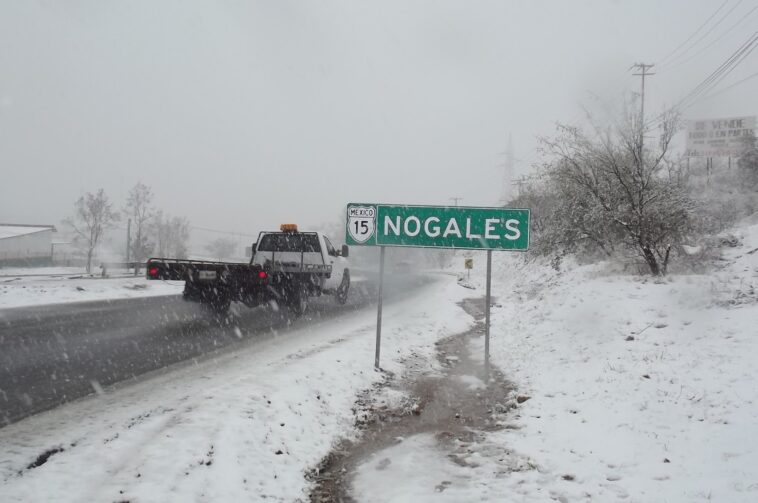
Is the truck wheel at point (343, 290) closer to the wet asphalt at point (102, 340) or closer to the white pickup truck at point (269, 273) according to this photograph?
the white pickup truck at point (269, 273)

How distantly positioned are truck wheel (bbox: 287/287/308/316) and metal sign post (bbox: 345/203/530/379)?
5699mm

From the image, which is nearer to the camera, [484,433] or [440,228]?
[484,433]

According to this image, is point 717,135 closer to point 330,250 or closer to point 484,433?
point 330,250

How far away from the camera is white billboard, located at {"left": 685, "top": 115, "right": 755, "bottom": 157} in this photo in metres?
44.2

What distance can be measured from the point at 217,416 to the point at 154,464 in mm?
1041

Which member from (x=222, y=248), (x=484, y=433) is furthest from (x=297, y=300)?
(x=222, y=248)

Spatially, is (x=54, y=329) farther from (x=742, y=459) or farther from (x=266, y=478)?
(x=742, y=459)

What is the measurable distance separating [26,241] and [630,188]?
83828 millimetres

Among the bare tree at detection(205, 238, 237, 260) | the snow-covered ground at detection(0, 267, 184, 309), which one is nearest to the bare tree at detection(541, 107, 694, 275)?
the snow-covered ground at detection(0, 267, 184, 309)

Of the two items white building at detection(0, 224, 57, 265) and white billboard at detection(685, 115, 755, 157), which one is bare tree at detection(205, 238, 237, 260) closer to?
white building at detection(0, 224, 57, 265)

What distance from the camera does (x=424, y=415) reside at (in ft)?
20.0

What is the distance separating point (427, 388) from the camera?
7.30 m

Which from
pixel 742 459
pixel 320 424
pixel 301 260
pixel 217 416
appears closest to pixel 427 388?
pixel 320 424

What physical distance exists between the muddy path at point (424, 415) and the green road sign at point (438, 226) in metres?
2.20
